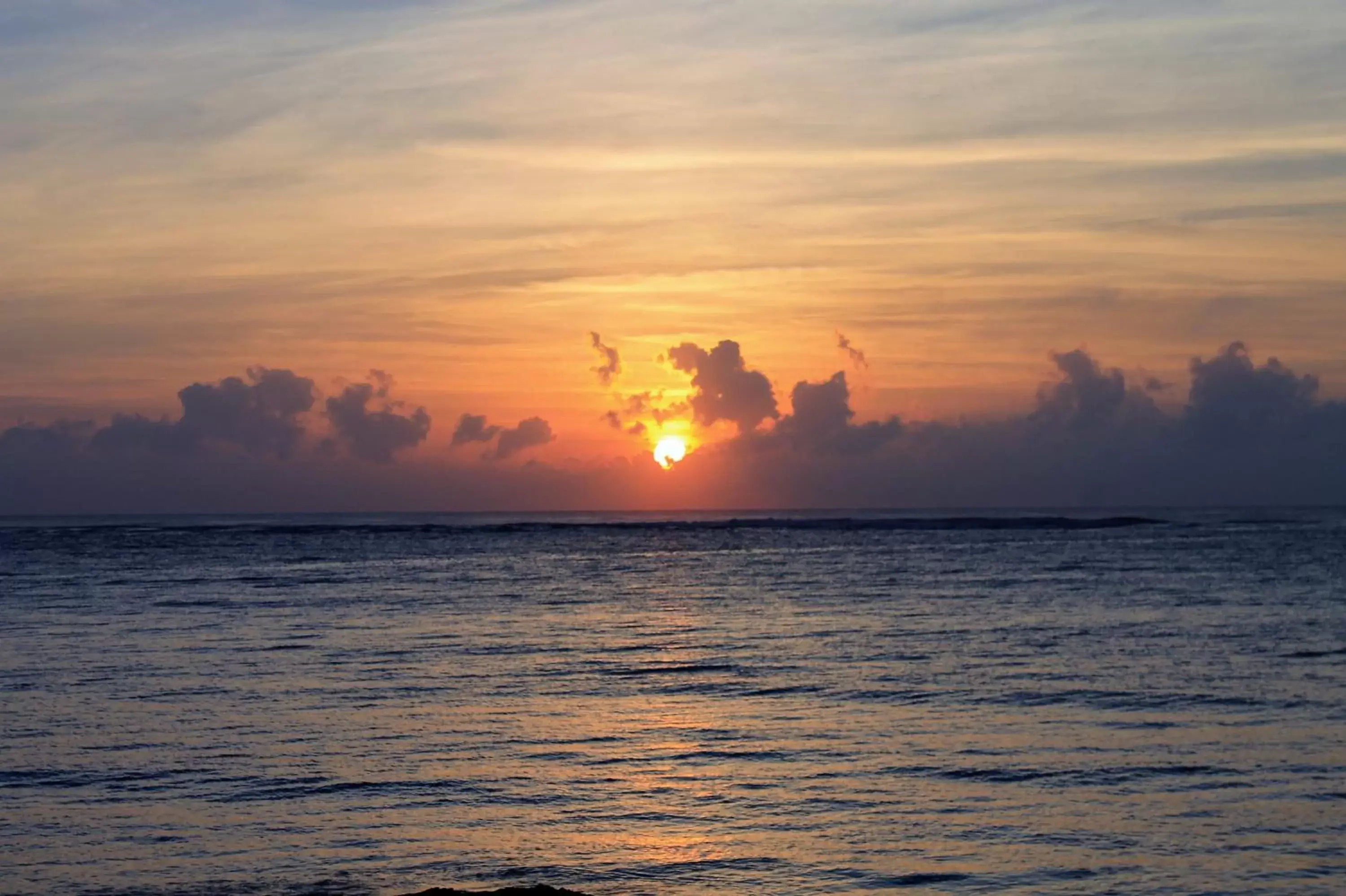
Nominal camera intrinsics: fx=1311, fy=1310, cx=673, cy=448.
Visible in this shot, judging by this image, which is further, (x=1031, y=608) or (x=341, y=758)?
(x=1031, y=608)

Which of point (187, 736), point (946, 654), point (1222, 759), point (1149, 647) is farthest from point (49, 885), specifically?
point (1149, 647)

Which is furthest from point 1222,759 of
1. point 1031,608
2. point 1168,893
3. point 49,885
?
point 1031,608

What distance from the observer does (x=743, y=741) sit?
23.6 m

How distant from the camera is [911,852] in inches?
654

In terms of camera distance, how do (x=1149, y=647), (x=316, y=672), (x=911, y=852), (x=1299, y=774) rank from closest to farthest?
(x=911, y=852)
(x=1299, y=774)
(x=316, y=672)
(x=1149, y=647)

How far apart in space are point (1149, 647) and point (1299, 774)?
1694 centimetres

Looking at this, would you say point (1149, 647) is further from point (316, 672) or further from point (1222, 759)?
point (316, 672)

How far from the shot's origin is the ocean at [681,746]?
16.3 m

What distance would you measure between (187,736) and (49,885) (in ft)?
29.4

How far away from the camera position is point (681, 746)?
23.2 metres

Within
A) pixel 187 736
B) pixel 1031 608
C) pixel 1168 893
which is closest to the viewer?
pixel 1168 893

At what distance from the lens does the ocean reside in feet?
53.4

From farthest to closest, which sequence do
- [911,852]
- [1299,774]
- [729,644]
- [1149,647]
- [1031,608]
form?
[1031,608]
[729,644]
[1149,647]
[1299,774]
[911,852]

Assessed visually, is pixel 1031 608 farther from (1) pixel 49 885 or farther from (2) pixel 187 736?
(1) pixel 49 885
